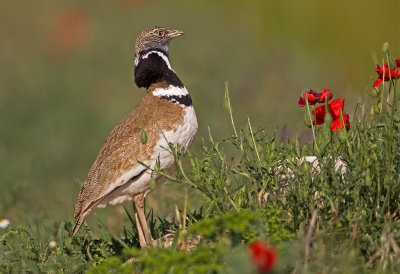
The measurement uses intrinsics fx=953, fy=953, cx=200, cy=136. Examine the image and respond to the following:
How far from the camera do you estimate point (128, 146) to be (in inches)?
247

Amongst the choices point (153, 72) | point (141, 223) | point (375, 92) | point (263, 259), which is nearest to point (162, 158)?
point (141, 223)

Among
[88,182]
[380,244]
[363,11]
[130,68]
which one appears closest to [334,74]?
[363,11]

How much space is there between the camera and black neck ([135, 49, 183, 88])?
6.62m

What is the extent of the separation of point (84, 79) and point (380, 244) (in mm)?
9252

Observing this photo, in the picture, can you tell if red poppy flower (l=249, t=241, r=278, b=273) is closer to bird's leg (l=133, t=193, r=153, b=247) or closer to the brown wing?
bird's leg (l=133, t=193, r=153, b=247)

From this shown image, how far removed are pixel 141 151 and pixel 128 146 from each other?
126 mm

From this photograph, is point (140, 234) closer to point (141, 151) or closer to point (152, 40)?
point (141, 151)

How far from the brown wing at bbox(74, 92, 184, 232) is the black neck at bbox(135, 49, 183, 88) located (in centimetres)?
22

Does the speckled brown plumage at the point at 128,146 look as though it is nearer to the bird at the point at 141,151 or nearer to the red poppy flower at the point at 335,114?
the bird at the point at 141,151

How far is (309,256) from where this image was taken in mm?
4477

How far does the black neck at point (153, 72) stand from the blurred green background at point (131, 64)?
103 inches

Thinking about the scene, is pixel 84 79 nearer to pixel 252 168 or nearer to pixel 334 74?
pixel 334 74

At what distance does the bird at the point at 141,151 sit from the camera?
20.2 ft

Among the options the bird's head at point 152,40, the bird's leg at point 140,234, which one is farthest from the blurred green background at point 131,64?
the bird's leg at point 140,234
